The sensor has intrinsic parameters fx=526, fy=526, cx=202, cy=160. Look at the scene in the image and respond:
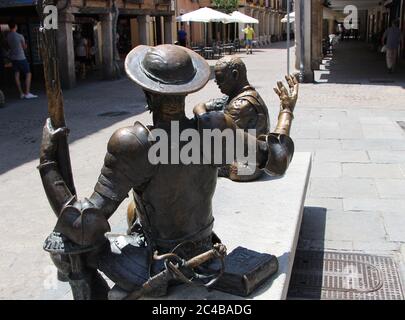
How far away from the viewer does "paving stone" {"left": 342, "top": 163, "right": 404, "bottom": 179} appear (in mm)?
6355

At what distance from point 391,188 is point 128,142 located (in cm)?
436

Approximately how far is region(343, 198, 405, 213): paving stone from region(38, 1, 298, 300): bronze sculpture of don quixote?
2.78 metres

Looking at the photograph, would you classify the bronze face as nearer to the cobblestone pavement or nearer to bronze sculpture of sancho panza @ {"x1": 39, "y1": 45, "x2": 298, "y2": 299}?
the cobblestone pavement

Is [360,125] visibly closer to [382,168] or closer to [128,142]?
[382,168]

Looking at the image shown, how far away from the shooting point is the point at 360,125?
9281mm

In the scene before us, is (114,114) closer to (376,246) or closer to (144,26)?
(376,246)

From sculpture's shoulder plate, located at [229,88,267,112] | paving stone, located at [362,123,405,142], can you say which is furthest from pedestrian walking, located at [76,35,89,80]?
sculpture's shoulder plate, located at [229,88,267,112]

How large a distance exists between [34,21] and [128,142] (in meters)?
18.2

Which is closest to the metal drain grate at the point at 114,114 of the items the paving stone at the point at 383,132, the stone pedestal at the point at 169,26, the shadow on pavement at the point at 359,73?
the paving stone at the point at 383,132

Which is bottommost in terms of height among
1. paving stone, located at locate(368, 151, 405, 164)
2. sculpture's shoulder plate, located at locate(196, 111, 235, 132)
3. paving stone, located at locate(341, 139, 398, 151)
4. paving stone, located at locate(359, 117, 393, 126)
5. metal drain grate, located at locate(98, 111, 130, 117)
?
paving stone, located at locate(368, 151, 405, 164)

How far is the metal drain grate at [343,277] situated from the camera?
3750mm

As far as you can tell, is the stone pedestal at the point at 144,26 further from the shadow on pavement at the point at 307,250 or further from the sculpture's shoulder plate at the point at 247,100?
the shadow on pavement at the point at 307,250
